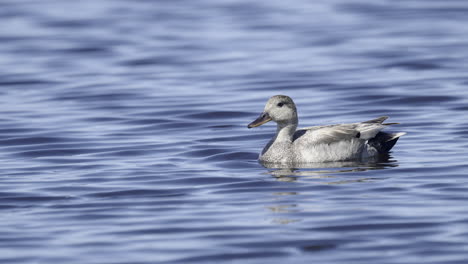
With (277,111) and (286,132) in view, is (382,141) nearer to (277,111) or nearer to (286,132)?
(286,132)

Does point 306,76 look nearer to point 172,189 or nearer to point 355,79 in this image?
point 355,79

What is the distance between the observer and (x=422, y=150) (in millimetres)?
13891

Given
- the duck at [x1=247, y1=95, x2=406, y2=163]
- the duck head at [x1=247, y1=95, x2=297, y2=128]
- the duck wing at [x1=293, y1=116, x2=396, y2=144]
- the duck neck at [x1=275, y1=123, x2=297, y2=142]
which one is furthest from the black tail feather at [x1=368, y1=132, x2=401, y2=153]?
the duck head at [x1=247, y1=95, x2=297, y2=128]

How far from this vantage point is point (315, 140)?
13.1 meters

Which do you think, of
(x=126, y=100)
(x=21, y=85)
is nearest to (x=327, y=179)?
(x=126, y=100)

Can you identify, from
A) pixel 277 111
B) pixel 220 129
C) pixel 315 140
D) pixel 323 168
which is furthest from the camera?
pixel 220 129

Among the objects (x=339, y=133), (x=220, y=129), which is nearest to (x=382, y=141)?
(x=339, y=133)

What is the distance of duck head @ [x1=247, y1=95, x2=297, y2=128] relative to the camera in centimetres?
1325

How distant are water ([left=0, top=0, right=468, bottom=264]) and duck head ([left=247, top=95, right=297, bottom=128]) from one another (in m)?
0.66

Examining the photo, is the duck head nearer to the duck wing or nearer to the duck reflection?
the duck wing

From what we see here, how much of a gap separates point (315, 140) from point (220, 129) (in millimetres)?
3190

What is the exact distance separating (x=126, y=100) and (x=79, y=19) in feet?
36.1

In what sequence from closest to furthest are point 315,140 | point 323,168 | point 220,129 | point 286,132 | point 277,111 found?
point 323,168
point 315,140
point 277,111
point 286,132
point 220,129

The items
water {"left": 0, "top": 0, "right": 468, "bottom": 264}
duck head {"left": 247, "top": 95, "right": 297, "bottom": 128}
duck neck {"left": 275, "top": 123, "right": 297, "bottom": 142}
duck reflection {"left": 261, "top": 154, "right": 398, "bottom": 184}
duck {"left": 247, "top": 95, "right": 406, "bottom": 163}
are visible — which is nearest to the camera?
water {"left": 0, "top": 0, "right": 468, "bottom": 264}
